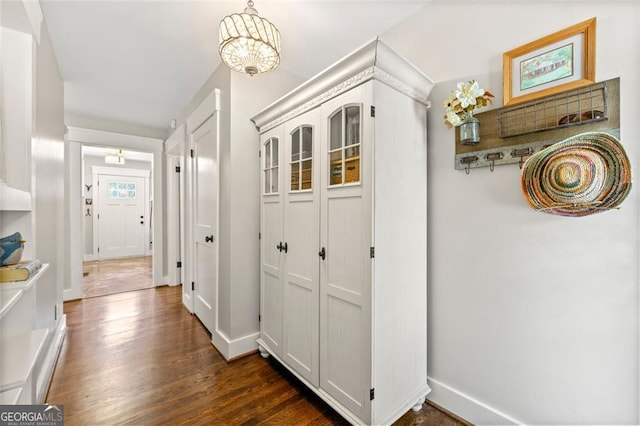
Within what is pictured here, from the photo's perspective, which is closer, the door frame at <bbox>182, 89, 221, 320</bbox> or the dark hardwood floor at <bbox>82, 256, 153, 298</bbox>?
the door frame at <bbox>182, 89, 221, 320</bbox>

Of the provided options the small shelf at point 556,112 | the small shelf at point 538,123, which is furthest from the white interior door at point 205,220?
the small shelf at point 556,112

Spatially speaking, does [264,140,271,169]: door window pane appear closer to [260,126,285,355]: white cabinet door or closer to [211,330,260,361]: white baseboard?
[260,126,285,355]: white cabinet door

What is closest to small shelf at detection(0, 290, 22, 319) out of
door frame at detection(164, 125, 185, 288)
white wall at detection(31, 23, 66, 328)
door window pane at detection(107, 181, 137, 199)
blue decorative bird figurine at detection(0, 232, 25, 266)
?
blue decorative bird figurine at detection(0, 232, 25, 266)

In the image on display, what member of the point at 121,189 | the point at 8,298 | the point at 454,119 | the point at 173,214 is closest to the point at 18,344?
the point at 8,298

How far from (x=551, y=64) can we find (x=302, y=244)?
1.62 m

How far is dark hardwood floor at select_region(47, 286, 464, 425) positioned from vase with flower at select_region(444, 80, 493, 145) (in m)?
1.64

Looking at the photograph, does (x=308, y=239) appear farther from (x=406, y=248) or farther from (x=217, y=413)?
(x=217, y=413)

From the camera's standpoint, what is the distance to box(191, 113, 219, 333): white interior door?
250cm

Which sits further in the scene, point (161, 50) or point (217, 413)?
point (161, 50)

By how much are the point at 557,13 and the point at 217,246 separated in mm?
2665

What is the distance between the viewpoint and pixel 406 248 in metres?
1.56

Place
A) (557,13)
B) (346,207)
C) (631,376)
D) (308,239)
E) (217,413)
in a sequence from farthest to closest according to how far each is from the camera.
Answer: (308,239) < (217,413) < (346,207) < (557,13) < (631,376)

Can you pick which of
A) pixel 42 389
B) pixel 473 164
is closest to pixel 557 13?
pixel 473 164

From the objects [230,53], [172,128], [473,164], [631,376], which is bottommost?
[631,376]
